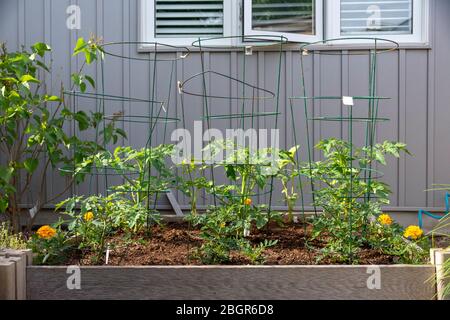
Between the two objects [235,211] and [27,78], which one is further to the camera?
[27,78]

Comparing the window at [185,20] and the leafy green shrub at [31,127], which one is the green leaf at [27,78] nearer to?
the leafy green shrub at [31,127]

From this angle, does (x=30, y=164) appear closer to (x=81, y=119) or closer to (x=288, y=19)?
(x=81, y=119)

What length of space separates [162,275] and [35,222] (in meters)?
2.58

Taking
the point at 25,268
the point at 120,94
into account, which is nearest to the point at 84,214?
the point at 25,268

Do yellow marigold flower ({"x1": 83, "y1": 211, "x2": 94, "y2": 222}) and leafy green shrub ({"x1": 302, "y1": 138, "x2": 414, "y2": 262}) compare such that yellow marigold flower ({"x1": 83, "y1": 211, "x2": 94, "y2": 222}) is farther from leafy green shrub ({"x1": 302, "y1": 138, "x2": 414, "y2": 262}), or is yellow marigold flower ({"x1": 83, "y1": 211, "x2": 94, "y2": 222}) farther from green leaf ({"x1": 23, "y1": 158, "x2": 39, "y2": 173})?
green leaf ({"x1": 23, "y1": 158, "x2": 39, "y2": 173})

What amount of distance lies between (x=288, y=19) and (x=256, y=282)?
279 centimetres

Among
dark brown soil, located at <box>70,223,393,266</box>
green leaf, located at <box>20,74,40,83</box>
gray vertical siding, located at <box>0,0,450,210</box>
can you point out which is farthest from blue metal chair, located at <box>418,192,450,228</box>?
green leaf, located at <box>20,74,40,83</box>

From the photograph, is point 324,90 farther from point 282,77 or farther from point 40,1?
point 40,1

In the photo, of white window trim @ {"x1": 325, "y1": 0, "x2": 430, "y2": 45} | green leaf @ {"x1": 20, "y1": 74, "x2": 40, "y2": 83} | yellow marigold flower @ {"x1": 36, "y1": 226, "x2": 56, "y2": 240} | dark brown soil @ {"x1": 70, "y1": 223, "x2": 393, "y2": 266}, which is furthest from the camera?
white window trim @ {"x1": 325, "y1": 0, "x2": 430, "y2": 45}

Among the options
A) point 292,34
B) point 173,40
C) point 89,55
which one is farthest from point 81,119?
point 292,34

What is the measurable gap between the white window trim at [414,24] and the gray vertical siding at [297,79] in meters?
0.06

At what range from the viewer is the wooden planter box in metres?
2.71

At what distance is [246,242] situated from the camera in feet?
10.2

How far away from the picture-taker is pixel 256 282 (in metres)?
2.72
